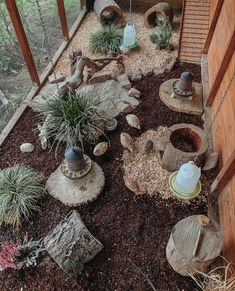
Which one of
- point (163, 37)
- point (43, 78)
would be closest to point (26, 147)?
point (43, 78)

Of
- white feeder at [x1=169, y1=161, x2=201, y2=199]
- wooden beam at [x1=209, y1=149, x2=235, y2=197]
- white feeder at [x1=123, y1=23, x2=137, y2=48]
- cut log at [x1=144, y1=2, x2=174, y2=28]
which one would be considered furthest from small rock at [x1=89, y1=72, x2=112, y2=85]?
wooden beam at [x1=209, y1=149, x2=235, y2=197]

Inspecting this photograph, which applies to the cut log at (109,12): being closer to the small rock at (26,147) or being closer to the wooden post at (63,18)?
the wooden post at (63,18)

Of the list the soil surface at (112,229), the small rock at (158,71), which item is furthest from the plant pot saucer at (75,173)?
the small rock at (158,71)

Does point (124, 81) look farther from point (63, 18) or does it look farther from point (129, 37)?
point (63, 18)

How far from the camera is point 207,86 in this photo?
4.40 metres

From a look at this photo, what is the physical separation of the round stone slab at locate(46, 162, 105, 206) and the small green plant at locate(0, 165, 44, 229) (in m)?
0.15

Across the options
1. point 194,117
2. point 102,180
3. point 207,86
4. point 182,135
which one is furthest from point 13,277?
point 207,86

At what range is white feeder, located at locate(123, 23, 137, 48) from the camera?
4918 millimetres

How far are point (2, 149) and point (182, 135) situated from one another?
86.3 inches

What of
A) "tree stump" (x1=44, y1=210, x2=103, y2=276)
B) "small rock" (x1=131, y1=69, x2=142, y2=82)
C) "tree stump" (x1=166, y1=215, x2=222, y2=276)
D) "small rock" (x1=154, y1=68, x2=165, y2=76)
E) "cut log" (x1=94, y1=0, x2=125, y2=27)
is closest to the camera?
"tree stump" (x1=166, y1=215, x2=222, y2=276)

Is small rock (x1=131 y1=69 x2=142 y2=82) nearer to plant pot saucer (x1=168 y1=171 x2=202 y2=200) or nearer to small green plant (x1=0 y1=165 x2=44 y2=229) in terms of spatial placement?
plant pot saucer (x1=168 y1=171 x2=202 y2=200)

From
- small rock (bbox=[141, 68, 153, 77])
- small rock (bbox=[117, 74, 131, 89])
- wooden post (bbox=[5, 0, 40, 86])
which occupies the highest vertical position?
wooden post (bbox=[5, 0, 40, 86])

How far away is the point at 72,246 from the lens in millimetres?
2777

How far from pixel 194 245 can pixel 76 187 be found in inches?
54.8
